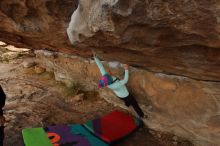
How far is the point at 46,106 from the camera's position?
4961 millimetres

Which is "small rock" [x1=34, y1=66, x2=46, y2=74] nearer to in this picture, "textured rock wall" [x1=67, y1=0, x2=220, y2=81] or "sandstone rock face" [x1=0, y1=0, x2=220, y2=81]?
"sandstone rock face" [x1=0, y1=0, x2=220, y2=81]

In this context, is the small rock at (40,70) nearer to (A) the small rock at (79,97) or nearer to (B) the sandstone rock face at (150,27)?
(A) the small rock at (79,97)

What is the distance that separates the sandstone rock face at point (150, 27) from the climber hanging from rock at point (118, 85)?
0.56 m

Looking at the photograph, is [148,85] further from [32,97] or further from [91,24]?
[32,97]

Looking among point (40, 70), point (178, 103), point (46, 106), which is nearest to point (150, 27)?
point (178, 103)

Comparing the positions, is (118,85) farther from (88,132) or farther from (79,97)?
(79,97)

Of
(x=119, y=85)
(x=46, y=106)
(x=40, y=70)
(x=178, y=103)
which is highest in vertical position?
(x=119, y=85)

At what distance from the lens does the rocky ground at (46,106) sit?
3947 mm

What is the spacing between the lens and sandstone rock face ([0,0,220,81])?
68.5 inches

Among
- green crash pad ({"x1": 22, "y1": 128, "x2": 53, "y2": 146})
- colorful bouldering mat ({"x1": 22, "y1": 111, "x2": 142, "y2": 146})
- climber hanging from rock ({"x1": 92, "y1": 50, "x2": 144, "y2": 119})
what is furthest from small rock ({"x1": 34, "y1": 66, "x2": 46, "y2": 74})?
climber hanging from rock ({"x1": 92, "y1": 50, "x2": 144, "y2": 119})

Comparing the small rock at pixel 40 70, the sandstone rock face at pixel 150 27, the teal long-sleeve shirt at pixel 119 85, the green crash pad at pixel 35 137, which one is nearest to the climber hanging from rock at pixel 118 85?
→ the teal long-sleeve shirt at pixel 119 85

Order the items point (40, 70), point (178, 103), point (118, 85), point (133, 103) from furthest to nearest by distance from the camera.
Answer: point (40, 70), point (133, 103), point (118, 85), point (178, 103)

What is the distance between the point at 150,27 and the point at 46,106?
11.0ft

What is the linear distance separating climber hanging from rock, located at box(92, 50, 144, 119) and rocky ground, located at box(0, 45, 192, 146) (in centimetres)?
37
